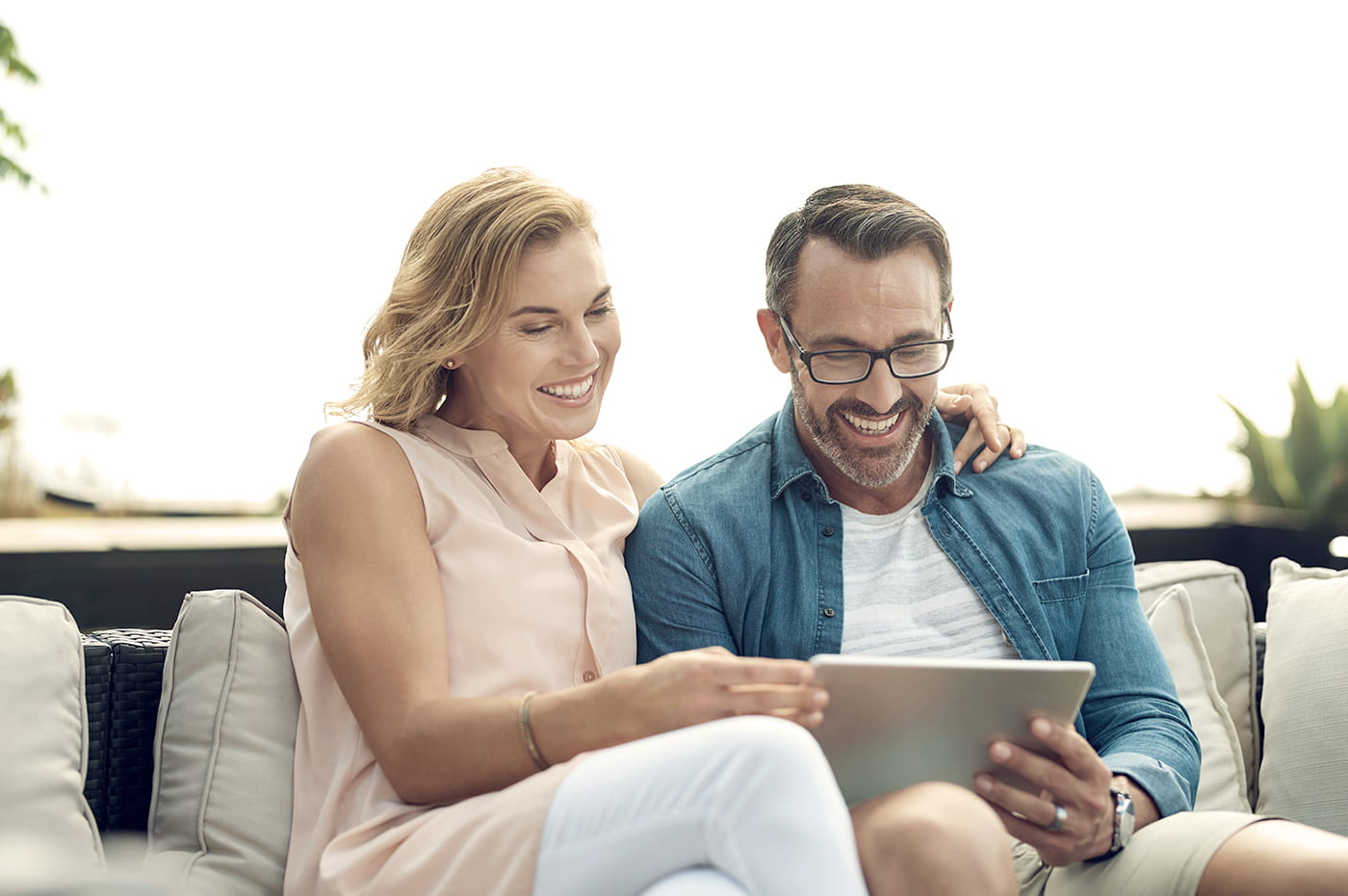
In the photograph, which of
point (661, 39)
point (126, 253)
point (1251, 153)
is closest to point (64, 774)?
point (126, 253)

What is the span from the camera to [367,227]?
13.2ft

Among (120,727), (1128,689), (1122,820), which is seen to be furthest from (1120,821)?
(120,727)

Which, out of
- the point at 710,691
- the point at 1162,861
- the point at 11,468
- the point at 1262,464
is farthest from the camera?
the point at 1262,464

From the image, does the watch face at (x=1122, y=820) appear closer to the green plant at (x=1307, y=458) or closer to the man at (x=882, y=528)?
the man at (x=882, y=528)

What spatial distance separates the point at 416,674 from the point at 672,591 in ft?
1.46

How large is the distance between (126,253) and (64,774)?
2.82 m

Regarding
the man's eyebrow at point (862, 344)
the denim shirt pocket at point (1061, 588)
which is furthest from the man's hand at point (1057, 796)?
the man's eyebrow at point (862, 344)

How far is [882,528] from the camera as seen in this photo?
1.86 metres

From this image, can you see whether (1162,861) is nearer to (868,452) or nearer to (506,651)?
(868,452)

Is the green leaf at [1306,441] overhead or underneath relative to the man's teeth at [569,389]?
underneath

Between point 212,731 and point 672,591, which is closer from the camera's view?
point 212,731

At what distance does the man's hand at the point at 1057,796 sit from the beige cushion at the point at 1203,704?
0.54 meters

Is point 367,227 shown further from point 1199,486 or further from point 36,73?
point 1199,486

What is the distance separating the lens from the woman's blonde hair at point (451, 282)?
1.65 meters
